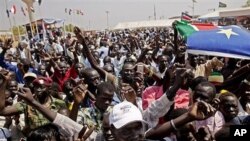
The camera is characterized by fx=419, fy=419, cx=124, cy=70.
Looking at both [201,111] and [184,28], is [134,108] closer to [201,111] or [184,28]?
[201,111]

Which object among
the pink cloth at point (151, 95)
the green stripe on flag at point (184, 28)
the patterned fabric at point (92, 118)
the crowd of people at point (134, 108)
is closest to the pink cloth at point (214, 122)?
the crowd of people at point (134, 108)

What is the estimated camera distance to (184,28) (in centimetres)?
586

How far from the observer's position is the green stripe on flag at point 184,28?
565 centimetres

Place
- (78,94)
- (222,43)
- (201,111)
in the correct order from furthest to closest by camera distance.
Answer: (222,43), (78,94), (201,111)

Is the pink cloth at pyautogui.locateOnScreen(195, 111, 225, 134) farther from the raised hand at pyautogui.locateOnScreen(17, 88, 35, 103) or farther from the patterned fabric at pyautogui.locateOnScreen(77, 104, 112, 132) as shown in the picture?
the raised hand at pyautogui.locateOnScreen(17, 88, 35, 103)

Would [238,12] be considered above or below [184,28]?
below

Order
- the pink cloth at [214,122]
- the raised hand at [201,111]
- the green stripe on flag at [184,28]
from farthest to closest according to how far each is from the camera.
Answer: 1. the green stripe on flag at [184,28]
2. the pink cloth at [214,122]
3. the raised hand at [201,111]

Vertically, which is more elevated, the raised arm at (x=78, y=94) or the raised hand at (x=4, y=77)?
the raised hand at (x=4, y=77)

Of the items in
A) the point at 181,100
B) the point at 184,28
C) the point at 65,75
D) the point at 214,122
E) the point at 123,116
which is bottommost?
the point at 65,75

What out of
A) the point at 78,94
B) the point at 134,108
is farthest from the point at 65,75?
the point at 134,108

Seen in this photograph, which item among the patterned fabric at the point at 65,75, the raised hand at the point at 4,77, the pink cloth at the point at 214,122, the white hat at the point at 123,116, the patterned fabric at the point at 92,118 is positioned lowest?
the patterned fabric at the point at 65,75

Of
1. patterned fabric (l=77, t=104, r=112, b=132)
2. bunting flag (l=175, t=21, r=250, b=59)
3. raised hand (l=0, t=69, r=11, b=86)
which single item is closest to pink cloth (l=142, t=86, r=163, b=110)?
patterned fabric (l=77, t=104, r=112, b=132)

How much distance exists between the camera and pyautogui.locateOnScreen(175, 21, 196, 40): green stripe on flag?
5652 mm

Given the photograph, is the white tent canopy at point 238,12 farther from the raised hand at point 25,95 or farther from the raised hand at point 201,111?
the raised hand at point 201,111
